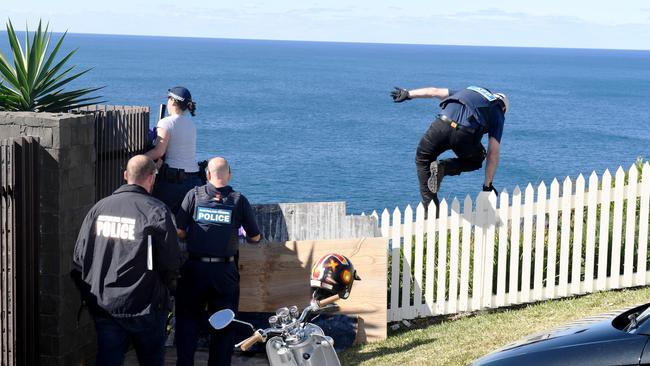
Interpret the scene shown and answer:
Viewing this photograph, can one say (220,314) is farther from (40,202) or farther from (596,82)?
(596,82)

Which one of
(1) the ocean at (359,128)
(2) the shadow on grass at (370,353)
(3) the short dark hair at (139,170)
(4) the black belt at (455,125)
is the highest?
(4) the black belt at (455,125)

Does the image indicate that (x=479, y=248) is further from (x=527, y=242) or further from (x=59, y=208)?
(x=59, y=208)

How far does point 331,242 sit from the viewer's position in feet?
29.1

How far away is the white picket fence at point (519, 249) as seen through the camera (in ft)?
31.4

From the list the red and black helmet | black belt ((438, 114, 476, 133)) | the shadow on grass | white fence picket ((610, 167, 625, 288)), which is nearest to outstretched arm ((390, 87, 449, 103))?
black belt ((438, 114, 476, 133))

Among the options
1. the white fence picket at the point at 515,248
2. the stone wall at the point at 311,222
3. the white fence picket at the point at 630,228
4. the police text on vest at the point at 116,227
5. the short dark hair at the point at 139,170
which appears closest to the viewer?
the police text on vest at the point at 116,227

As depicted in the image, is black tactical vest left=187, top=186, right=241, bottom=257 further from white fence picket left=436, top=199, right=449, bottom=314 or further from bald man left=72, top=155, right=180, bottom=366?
white fence picket left=436, top=199, right=449, bottom=314

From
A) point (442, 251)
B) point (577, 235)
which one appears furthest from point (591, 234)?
point (442, 251)

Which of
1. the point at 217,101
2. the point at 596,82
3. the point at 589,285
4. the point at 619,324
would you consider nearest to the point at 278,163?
the point at 217,101

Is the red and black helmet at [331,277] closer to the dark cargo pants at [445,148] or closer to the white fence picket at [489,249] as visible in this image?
the white fence picket at [489,249]

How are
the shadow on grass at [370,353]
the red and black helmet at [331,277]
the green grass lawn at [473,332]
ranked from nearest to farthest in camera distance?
the red and black helmet at [331,277] < the green grass lawn at [473,332] < the shadow on grass at [370,353]

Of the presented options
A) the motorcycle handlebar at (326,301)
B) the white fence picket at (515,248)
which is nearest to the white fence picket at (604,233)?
the white fence picket at (515,248)

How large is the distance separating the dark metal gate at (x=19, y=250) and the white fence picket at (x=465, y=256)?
4.20m

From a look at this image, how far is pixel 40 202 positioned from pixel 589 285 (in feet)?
18.5
